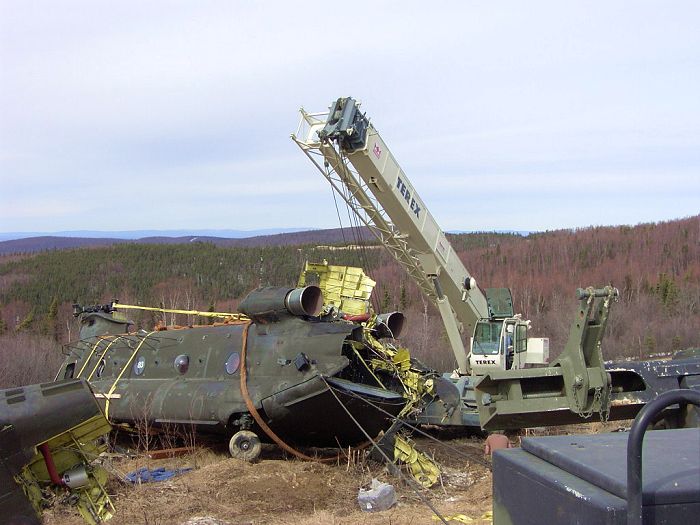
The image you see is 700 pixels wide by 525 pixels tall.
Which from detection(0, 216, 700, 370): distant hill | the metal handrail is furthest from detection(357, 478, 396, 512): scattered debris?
detection(0, 216, 700, 370): distant hill

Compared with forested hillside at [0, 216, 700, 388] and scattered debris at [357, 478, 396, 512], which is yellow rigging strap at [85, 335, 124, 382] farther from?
forested hillside at [0, 216, 700, 388]

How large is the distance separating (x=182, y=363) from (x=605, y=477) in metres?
11.6

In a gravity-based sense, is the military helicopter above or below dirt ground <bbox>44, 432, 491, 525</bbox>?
above

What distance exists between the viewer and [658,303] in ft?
207

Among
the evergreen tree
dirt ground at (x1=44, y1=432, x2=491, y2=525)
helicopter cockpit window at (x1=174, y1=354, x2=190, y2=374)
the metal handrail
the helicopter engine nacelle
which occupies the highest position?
A: the metal handrail

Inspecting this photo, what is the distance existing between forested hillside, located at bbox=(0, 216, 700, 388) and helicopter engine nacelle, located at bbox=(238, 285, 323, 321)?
27866 millimetres

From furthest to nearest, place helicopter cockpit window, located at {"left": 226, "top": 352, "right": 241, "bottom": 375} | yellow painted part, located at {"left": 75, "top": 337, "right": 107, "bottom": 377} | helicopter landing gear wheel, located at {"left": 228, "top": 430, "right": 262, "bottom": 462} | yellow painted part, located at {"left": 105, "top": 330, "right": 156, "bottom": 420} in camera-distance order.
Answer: yellow painted part, located at {"left": 75, "top": 337, "right": 107, "bottom": 377} → yellow painted part, located at {"left": 105, "top": 330, "right": 156, "bottom": 420} → helicopter cockpit window, located at {"left": 226, "top": 352, "right": 241, "bottom": 375} → helicopter landing gear wheel, located at {"left": 228, "top": 430, "right": 262, "bottom": 462}

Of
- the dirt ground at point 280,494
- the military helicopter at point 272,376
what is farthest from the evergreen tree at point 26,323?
the dirt ground at point 280,494

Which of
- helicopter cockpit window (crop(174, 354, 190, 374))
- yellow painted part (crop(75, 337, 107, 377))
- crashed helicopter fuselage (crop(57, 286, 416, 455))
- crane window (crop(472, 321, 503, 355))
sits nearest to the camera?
crashed helicopter fuselage (crop(57, 286, 416, 455))

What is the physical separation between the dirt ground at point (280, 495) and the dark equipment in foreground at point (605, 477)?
244 inches

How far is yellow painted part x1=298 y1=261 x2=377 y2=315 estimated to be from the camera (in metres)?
15.0

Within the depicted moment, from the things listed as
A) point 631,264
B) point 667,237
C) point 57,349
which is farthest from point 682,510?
point 667,237

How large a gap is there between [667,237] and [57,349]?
237 ft

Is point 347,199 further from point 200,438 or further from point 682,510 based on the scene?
point 682,510
